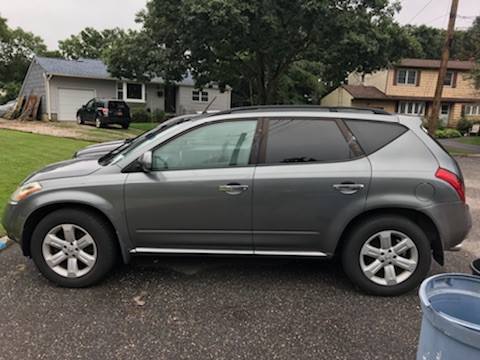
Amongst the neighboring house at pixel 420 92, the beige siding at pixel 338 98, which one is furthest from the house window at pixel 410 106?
the beige siding at pixel 338 98

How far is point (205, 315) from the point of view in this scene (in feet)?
10.8

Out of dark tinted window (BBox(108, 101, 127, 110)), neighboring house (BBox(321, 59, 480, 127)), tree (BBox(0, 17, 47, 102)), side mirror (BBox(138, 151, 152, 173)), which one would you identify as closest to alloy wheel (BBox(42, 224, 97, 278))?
side mirror (BBox(138, 151, 152, 173))

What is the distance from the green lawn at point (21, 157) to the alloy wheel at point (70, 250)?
1790 millimetres

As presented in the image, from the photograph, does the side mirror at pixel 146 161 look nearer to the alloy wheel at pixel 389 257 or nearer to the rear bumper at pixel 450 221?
the alloy wheel at pixel 389 257

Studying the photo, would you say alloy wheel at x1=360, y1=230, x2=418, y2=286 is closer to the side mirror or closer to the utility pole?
the side mirror

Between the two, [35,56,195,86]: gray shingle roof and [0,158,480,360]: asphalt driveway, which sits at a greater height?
[35,56,195,86]: gray shingle roof

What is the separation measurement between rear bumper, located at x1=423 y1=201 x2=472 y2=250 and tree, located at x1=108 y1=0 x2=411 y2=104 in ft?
36.8

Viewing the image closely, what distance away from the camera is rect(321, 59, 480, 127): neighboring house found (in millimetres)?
32219

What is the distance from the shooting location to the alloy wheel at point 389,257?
11.7 ft

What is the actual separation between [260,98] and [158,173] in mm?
17124

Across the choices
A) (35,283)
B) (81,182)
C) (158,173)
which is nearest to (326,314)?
(158,173)

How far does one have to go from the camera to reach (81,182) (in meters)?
3.62

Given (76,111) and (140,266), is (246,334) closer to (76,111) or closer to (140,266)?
(140,266)

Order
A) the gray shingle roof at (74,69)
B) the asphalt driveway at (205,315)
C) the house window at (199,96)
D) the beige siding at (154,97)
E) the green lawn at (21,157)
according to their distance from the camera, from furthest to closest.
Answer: the house window at (199,96), the beige siding at (154,97), the gray shingle roof at (74,69), the green lawn at (21,157), the asphalt driveway at (205,315)
